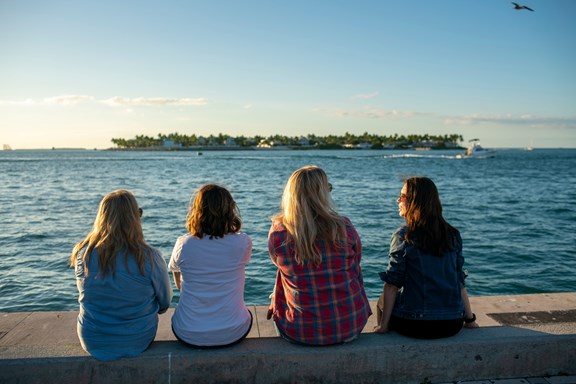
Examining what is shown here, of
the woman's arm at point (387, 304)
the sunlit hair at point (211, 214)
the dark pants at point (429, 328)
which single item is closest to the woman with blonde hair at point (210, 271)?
the sunlit hair at point (211, 214)

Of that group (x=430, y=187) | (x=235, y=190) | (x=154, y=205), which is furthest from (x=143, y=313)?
Answer: (x=235, y=190)

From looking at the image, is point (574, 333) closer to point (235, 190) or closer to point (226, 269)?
point (226, 269)

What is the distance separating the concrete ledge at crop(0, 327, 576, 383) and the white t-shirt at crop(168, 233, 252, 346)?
0.34ft

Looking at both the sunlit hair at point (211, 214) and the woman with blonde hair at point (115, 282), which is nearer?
the woman with blonde hair at point (115, 282)

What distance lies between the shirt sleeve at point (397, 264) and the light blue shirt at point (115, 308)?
156cm

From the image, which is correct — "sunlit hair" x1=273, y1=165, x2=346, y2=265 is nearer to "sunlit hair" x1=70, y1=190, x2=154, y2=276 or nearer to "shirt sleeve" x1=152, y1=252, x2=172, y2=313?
"shirt sleeve" x1=152, y1=252, x2=172, y2=313

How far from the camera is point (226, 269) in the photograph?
3.12 metres

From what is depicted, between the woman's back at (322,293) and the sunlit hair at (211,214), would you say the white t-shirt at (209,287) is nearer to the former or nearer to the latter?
the sunlit hair at (211,214)

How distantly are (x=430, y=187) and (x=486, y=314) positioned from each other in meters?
1.81

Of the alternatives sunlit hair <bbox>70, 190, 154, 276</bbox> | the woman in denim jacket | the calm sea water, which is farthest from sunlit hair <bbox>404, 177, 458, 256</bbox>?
sunlit hair <bbox>70, 190, 154, 276</bbox>

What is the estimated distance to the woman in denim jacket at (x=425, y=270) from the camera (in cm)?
317

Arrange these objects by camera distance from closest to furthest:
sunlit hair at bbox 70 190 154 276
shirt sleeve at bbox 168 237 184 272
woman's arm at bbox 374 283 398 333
Answer: 1. sunlit hair at bbox 70 190 154 276
2. shirt sleeve at bbox 168 237 184 272
3. woman's arm at bbox 374 283 398 333

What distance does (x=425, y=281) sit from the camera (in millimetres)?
3193

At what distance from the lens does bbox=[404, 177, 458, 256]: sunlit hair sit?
10.3 ft
